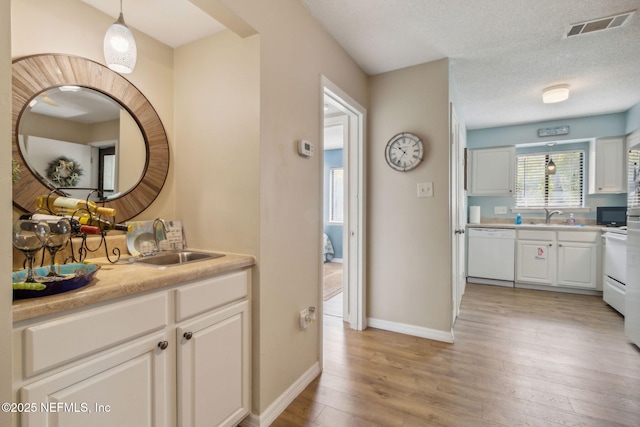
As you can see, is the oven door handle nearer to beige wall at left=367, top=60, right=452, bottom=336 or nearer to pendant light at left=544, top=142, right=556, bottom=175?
pendant light at left=544, top=142, right=556, bottom=175

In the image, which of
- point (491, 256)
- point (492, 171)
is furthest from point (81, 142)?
point (492, 171)

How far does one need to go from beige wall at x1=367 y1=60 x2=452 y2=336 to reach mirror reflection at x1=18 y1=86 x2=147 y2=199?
6.61ft

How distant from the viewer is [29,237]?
100 cm

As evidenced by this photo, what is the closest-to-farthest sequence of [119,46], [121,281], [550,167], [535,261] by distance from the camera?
1. [121,281]
2. [119,46]
3. [535,261]
4. [550,167]

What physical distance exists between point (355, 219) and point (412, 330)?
114 cm

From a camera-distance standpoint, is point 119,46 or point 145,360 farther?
point 119,46

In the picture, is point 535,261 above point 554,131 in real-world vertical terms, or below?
below

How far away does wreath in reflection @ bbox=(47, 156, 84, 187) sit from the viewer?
1.51 metres

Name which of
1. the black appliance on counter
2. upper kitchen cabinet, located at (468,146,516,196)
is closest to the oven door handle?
the black appliance on counter

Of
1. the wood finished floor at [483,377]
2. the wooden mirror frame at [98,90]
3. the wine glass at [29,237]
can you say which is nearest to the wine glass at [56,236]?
the wine glass at [29,237]

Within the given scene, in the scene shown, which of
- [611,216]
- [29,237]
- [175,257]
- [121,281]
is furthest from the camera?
[611,216]

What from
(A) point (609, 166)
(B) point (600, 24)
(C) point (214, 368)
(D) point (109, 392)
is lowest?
(C) point (214, 368)

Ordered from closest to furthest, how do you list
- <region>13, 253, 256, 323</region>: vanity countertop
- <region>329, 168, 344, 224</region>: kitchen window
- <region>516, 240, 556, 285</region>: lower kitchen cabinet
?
1. <region>13, 253, 256, 323</region>: vanity countertop
2. <region>516, 240, 556, 285</region>: lower kitchen cabinet
3. <region>329, 168, 344, 224</region>: kitchen window

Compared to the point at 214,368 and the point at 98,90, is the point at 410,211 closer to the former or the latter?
the point at 214,368
